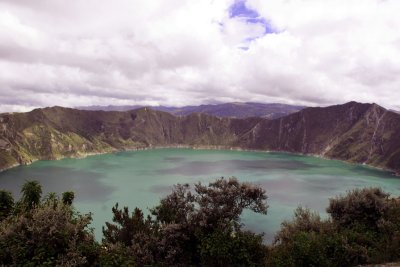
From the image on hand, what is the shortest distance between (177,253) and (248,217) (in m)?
67.9

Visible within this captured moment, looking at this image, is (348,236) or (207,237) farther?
(348,236)

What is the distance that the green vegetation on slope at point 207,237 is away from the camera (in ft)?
84.7

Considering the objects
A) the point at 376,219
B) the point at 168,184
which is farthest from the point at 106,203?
the point at 376,219

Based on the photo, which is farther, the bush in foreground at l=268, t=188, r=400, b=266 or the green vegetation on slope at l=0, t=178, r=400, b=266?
the bush in foreground at l=268, t=188, r=400, b=266

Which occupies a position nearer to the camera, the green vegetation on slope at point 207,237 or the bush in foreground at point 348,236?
the green vegetation on slope at point 207,237

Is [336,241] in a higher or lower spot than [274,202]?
higher

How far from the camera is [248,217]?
101m

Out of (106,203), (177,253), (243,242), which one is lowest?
(106,203)

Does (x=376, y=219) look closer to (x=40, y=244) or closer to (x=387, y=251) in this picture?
(x=387, y=251)

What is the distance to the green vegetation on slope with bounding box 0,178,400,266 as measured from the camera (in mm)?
25828

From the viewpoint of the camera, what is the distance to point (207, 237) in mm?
35656

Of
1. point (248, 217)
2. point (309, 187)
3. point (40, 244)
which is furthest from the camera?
point (309, 187)

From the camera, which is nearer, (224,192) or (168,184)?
(224,192)

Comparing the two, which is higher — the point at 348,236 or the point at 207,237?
the point at 348,236
